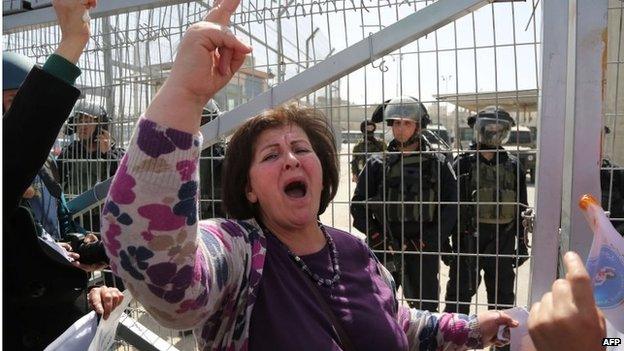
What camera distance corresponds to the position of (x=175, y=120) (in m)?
0.85

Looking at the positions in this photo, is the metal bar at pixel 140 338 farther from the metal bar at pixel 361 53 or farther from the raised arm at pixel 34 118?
the raised arm at pixel 34 118

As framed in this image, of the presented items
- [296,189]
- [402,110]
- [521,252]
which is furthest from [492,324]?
[521,252]

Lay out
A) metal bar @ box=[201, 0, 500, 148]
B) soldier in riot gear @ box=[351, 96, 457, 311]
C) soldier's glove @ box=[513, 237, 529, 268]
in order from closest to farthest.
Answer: metal bar @ box=[201, 0, 500, 148] → soldier's glove @ box=[513, 237, 529, 268] → soldier in riot gear @ box=[351, 96, 457, 311]

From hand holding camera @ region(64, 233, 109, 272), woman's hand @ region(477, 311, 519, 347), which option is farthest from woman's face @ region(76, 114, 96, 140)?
woman's hand @ region(477, 311, 519, 347)

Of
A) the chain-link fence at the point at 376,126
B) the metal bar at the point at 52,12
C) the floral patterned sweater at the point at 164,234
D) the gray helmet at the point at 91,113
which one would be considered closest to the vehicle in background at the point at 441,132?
the chain-link fence at the point at 376,126

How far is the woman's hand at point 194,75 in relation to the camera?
33.6 inches

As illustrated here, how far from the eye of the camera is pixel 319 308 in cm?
118

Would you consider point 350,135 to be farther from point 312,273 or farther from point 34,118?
point 34,118

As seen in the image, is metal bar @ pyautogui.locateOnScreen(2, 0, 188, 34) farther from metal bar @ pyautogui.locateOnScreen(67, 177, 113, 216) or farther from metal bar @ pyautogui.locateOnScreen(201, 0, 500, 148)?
metal bar @ pyautogui.locateOnScreen(67, 177, 113, 216)

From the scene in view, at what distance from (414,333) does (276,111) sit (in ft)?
2.54

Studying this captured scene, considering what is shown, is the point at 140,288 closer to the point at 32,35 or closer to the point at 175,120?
the point at 175,120

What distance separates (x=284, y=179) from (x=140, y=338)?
1.55 m

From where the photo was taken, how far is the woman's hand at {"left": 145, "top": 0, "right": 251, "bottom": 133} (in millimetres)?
853

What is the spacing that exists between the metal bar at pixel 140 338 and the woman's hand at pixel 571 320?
2.01 metres
